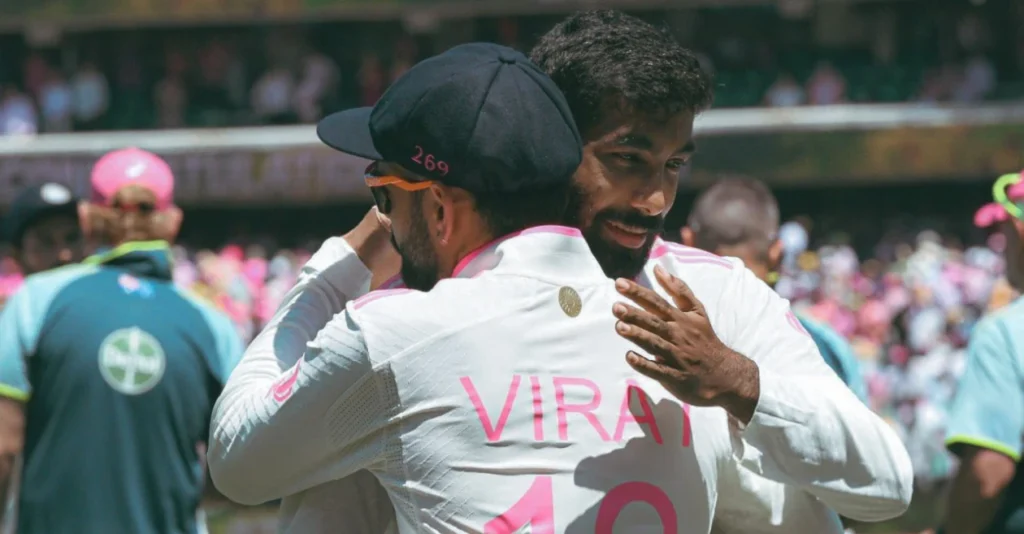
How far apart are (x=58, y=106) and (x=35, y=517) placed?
2083 centimetres

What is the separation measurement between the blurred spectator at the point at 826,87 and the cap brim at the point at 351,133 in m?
20.9

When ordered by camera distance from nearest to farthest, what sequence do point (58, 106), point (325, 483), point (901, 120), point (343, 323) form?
1. point (343, 323)
2. point (325, 483)
3. point (901, 120)
4. point (58, 106)

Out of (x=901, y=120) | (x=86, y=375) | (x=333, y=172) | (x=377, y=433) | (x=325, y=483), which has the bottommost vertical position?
(x=333, y=172)

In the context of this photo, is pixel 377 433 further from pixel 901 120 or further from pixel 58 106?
pixel 58 106

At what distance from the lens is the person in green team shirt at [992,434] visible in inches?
145

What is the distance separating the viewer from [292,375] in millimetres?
1982

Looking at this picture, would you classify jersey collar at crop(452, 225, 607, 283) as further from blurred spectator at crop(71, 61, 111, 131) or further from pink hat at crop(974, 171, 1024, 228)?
blurred spectator at crop(71, 61, 111, 131)

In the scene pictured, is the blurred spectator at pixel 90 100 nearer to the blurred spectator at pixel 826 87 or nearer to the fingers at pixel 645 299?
the blurred spectator at pixel 826 87

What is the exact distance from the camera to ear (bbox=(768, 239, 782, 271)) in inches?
175

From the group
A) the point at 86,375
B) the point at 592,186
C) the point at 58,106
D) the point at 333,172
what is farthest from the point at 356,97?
the point at 592,186

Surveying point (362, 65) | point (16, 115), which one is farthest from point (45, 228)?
point (362, 65)

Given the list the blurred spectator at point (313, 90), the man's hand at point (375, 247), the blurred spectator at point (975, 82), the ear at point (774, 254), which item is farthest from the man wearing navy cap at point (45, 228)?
the blurred spectator at point (975, 82)

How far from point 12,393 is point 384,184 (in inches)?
80.7

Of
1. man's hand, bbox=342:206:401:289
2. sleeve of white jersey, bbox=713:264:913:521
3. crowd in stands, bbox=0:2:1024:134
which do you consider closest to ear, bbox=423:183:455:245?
man's hand, bbox=342:206:401:289
